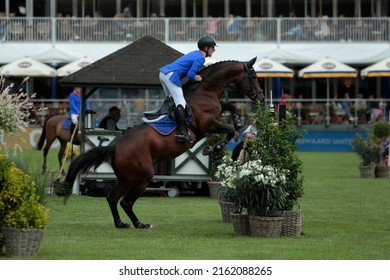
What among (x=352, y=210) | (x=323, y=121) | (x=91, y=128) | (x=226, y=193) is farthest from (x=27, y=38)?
(x=226, y=193)

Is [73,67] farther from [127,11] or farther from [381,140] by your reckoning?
[381,140]

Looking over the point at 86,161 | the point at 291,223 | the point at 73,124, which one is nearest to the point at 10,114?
the point at 86,161

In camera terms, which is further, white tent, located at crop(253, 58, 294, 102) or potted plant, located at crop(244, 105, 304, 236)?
white tent, located at crop(253, 58, 294, 102)

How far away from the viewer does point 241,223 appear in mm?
16078

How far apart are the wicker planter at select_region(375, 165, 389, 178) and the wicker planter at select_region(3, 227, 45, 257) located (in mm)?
19340

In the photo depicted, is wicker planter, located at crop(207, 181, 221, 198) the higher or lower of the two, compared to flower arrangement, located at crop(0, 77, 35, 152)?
lower

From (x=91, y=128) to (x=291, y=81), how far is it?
31.8m

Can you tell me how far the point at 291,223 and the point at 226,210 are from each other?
2.20m

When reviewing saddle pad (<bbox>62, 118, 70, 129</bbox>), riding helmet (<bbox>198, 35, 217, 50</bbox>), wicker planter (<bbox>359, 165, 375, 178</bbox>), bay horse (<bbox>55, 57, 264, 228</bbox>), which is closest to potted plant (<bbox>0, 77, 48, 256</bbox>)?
bay horse (<bbox>55, 57, 264, 228</bbox>)

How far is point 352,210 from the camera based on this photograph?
68.7 ft

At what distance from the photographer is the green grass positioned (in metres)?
13.8

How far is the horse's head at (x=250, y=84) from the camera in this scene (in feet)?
57.8

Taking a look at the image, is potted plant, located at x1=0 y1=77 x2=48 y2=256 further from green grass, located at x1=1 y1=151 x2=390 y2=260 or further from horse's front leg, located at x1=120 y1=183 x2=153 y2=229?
horse's front leg, located at x1=120 y1=183 x2=153 y2=229

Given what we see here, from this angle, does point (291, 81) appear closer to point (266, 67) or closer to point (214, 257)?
point (266, 67)
